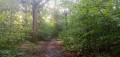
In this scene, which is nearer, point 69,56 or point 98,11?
point 98,11

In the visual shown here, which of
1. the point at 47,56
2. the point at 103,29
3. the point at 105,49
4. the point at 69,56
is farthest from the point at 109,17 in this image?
the point at 47,56

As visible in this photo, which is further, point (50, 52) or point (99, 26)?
point (50, 52)

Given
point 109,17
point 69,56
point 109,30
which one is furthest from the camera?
point 69,56

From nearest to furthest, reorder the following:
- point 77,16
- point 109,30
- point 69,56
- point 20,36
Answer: point 109,30 → point 20,36 → point 77,16 → point 69,56

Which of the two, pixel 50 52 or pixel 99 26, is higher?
pixel 99 26

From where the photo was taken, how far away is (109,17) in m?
4.09

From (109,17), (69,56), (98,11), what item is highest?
(98,11)

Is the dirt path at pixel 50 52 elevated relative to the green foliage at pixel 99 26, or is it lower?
lower

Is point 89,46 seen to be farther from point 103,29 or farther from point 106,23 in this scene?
point 106,23

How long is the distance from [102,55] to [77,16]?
264 centimetres

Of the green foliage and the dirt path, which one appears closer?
the green foliage

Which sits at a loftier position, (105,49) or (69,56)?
(105,49)

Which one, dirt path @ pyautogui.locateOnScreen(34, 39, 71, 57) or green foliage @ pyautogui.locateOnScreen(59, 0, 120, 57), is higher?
green foliage @ pyautogui.locateOnScreen(59, 0, 120, 57)

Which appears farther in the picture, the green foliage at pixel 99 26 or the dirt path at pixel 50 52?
the dirt path at pixel 50 52
